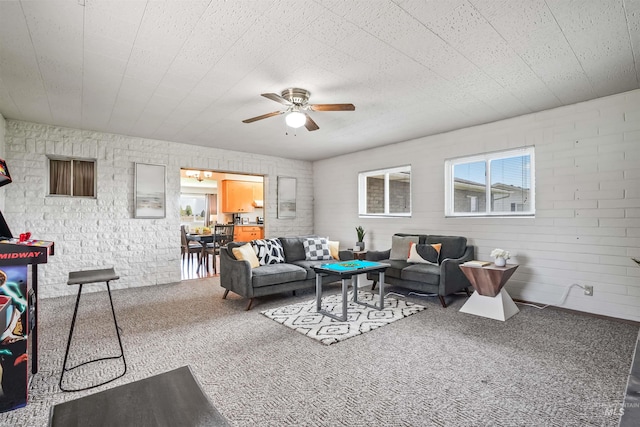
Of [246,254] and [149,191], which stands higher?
[149,191]

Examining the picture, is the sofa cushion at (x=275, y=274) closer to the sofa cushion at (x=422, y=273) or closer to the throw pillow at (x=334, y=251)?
the throw pillow at (x=334, y=251)

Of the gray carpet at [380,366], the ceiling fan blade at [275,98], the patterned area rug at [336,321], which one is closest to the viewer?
the gray carpet at [380,366]

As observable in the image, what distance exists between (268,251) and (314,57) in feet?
9.33

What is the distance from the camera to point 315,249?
504cm

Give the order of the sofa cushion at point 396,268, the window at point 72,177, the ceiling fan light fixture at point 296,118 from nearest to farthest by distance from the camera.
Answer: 1. the ceiling fan light fixture at point 296,118
2. the sofa cushion at point 396,268
3. the window at point 72,177

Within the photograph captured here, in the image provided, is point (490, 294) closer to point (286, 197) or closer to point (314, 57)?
point (314, 57)

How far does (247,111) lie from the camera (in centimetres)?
400

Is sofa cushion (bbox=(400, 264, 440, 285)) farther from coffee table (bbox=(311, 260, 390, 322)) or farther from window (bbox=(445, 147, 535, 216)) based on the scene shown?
window (bbox=(445, 147, 535, 216))

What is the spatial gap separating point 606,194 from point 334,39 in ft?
11.5

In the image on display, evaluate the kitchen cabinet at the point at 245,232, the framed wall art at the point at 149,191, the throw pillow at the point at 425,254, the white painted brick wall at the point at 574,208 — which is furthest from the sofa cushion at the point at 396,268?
the kitchen cabinet at the point at 245,232

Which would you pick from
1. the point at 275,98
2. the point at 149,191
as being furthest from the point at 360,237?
the point at 149,191

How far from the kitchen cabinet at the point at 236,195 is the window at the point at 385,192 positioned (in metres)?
4.50

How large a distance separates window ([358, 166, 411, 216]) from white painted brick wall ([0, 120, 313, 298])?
8.91ft

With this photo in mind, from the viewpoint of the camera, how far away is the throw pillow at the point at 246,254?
4.18m
